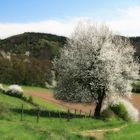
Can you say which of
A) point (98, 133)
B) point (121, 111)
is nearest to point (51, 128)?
point (98, 133)

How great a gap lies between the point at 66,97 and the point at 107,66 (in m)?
6.98

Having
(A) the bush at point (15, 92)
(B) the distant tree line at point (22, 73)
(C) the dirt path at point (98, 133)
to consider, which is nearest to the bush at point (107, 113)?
(C) the dirt path at point (98, 133)

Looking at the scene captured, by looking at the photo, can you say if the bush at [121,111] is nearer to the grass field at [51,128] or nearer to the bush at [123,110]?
the bush at [123,110]

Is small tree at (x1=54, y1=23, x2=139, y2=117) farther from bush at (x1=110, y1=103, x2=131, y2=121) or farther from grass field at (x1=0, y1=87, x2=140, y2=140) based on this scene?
grass field at (x1=0, y1=87, x2=140, y2=140)

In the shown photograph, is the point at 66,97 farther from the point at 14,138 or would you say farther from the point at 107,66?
the point at 14,138

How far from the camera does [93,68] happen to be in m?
61.4

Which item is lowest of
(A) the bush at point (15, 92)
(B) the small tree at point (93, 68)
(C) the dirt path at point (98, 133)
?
(A) the bush at point (15, 92)

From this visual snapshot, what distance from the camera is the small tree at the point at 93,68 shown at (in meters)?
61.2

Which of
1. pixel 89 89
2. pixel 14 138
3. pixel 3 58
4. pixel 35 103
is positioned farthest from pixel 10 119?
pixel 3 58

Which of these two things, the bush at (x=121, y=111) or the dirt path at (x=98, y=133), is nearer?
the dirt path at (x=98, y=133)

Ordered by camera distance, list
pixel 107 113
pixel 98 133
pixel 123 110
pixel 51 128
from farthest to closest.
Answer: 1. pixel 123 110
2. pixel 107 113
3. pixel 98 133
4. pixel 51 128

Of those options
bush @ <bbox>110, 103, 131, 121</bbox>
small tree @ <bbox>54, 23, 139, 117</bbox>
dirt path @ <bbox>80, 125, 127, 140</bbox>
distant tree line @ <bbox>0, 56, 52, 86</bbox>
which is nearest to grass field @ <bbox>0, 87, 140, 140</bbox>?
dirt path @ <bbox>80, 125, 127, 140</bbox>

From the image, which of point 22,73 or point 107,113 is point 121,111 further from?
point 22,73

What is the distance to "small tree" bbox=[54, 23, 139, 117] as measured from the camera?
201ft
